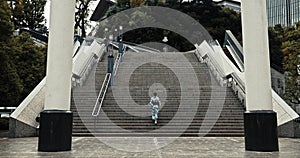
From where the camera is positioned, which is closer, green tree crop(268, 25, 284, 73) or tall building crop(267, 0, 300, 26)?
green tree crop(268, 25, 284, 73)

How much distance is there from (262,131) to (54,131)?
4252 millimetres

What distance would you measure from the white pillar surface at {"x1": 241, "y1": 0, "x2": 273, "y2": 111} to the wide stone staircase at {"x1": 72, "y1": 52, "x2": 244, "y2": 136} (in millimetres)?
4533

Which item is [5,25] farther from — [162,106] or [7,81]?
[162,106]

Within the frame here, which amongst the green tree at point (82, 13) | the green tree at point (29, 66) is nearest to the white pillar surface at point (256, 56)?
the green tree at point (29, 66)

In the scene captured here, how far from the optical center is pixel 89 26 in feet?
153

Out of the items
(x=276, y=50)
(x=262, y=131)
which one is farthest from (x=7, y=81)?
(x=276, y=50)

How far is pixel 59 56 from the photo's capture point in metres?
7.50

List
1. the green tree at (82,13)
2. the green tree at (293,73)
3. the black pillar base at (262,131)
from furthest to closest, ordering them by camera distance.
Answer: the green tree at (82,13)
the green tree at (293,73)
the black pillar base at (262,131)

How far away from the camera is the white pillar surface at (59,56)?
293 inches

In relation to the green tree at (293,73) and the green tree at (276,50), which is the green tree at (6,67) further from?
the green tree at (276,50)

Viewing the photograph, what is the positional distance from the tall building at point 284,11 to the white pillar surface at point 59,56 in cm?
6588

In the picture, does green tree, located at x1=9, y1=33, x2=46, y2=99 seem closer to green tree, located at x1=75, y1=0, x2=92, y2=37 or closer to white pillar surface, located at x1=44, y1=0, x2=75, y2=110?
white pillar surface, located at x1=44, y1=0, x2=75, y2=110

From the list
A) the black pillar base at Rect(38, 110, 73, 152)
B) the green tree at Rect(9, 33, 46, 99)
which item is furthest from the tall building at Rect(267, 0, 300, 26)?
the black pillar base at Rect(38, 110, 73, 152)

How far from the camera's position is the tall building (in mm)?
68019
